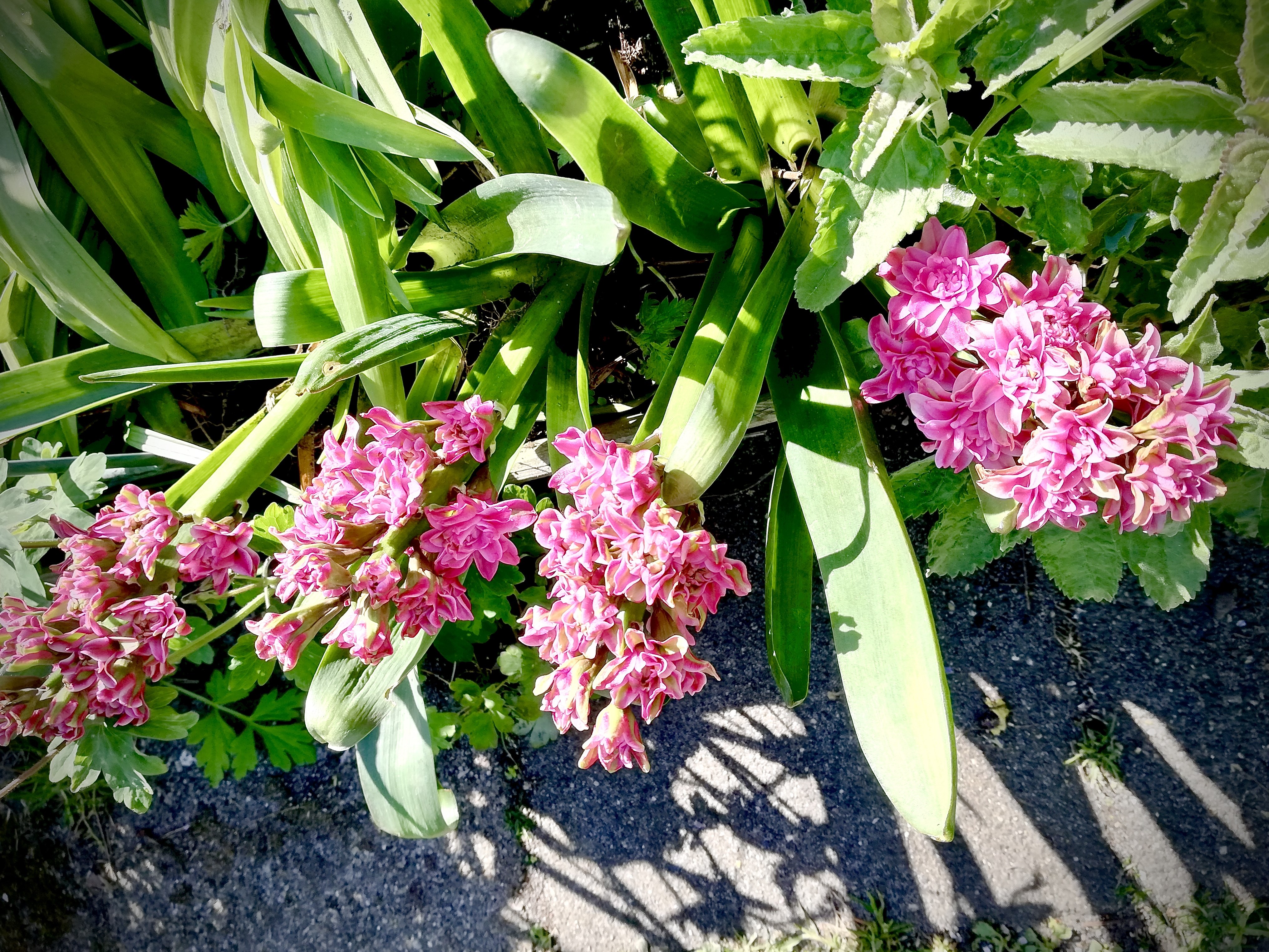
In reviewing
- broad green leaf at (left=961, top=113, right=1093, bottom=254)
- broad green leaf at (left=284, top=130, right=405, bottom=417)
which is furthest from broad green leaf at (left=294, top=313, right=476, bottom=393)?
broad green leaf at (left=961, top=113, right=1093, bottom=254)

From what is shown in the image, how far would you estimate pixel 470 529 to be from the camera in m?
0.58

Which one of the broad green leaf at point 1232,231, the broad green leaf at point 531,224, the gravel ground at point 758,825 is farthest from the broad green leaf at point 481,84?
the gravel ground at point 758,825

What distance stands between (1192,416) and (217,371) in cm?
82

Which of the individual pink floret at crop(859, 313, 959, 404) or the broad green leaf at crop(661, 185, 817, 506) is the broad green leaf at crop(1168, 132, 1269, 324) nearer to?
the individual pink floret at crop(859, 313, 959, 404)

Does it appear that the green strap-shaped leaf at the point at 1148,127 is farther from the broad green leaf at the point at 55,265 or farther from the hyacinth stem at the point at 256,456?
the broad green leaf at the point at 55,265

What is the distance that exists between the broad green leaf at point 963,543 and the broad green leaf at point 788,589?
148 millimetres

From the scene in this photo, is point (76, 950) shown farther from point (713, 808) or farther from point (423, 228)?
point (423, 228)

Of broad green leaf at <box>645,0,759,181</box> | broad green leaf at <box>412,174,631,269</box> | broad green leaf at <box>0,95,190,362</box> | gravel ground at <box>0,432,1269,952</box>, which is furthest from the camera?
gravel ground at <box>0,432,1269,952</box>

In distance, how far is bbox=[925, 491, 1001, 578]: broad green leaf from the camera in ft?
2.54

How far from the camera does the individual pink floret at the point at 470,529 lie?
57cm

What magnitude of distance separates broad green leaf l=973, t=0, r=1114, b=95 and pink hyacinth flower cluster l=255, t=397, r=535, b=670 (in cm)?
47

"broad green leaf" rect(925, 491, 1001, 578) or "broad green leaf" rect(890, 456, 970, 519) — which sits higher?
"broad green leaf" rect(890, 456, 970, 519)

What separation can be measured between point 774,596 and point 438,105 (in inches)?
27.3

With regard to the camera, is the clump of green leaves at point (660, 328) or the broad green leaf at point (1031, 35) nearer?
the broad green leaf at point (1031, 35)
